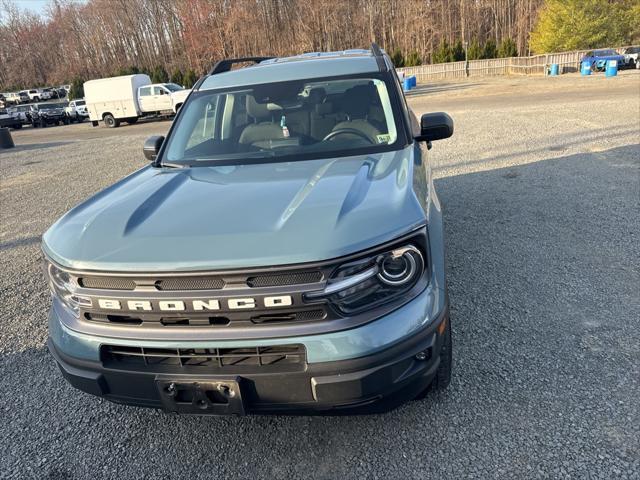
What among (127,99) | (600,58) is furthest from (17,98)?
(600,58)

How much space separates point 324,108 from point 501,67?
40347mm

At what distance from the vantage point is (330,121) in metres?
3.41

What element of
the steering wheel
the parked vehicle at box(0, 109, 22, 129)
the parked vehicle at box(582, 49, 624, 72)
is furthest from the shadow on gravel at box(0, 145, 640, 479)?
the parked vehicle at box(0, 109, 22, 129)

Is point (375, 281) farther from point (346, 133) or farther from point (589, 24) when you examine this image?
point (589, 24)

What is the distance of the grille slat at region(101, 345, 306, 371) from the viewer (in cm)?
193

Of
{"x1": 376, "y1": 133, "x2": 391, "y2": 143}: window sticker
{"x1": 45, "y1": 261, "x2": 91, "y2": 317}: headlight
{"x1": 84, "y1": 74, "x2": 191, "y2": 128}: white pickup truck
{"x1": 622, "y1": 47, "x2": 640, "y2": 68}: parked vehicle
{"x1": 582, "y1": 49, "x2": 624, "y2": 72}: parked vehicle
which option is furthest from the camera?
{"x1": 622, "y1": 47, "x2": 640, "y2": 68}: parked vehicle

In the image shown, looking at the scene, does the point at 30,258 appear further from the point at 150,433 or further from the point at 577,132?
the point at 577,132

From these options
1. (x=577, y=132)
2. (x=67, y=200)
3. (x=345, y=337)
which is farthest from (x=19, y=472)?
(x=577, y=132)

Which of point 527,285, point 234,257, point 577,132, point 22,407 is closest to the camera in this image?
point 234,257

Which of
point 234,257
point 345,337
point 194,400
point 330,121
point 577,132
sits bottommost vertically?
point 577,132

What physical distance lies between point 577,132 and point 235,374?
10.6 m

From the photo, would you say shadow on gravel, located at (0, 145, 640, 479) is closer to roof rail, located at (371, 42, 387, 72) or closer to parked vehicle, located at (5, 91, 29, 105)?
roof rail, located at (371, 42, 387, 72)

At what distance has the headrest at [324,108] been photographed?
347 cm

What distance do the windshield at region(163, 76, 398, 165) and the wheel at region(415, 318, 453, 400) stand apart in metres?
1.33
